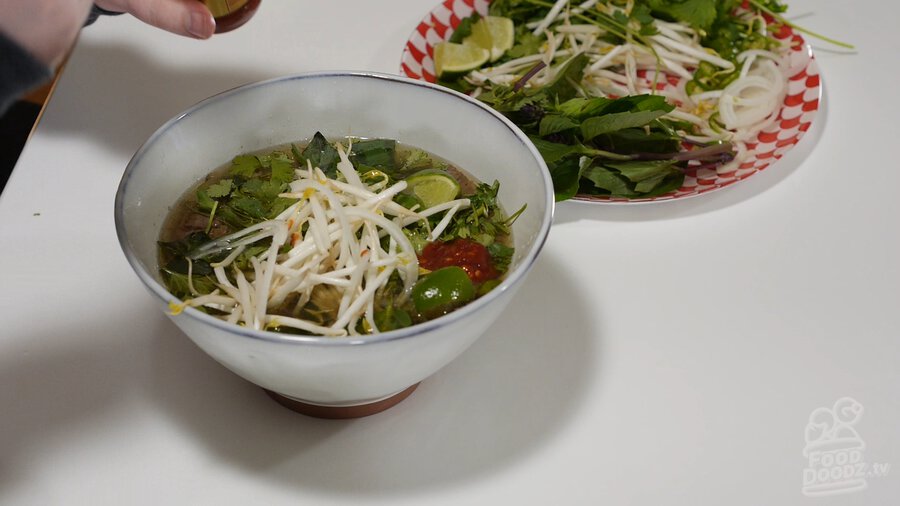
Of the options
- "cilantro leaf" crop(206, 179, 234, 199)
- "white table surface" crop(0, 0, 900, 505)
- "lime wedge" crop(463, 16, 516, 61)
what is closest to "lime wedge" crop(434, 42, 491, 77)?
"lime wedge" crop(463, 16, 516, 61)

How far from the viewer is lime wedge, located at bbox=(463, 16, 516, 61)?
5.46ft

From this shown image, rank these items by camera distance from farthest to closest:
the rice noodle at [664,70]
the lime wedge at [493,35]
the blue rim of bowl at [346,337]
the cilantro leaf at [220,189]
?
the lime wedge at [493,35], the rice noodle at [664,70], the cilantro leaf at [220,189], the blue rim of bowl at [346,337]

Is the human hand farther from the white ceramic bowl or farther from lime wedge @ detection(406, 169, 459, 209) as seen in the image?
lime wedge @ detection(406, 169, 459, 209)

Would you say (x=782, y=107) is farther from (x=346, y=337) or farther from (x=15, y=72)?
(x=15, y=72)

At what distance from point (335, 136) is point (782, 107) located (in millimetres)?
956

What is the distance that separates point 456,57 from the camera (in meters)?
1.61

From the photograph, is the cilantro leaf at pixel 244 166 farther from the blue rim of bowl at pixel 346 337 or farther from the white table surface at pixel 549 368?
the white table surface at pixel 549 368

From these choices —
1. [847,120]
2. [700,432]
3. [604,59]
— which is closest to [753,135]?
[847,120]

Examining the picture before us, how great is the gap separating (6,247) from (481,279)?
78 centimetres

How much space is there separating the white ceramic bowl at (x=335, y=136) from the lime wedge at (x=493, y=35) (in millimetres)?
601

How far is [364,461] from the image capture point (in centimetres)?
96

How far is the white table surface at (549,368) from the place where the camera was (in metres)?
0.94

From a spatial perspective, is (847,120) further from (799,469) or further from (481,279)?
(481,279)

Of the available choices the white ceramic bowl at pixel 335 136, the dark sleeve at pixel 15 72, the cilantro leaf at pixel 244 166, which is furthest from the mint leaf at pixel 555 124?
the dark sleeve at pixel 15 72
